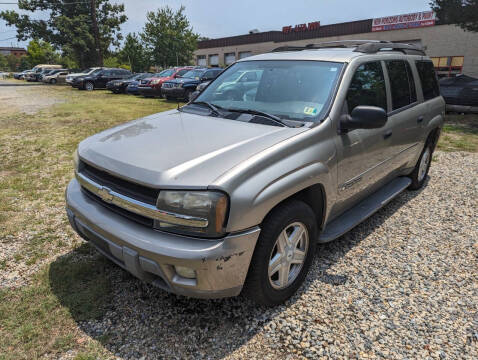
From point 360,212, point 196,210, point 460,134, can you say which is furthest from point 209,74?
point 196,210

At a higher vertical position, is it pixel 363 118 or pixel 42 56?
pixel 42 56

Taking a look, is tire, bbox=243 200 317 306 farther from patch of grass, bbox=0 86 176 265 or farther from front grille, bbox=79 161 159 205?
patch of grass, bbox=0 86 176 265

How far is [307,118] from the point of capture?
2740 mm

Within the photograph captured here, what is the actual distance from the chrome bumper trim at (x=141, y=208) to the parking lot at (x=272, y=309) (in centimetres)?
87

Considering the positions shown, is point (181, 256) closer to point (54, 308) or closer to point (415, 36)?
point (54, 308)

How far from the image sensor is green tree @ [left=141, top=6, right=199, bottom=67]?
40.9m

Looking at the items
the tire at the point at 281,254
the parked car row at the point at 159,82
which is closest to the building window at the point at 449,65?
the parked car row at the point at 159,82

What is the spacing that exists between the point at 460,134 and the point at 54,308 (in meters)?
10.1

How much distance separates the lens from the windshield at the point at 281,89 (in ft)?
9.38

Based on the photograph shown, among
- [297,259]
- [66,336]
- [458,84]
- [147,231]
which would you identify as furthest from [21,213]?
[458,84]

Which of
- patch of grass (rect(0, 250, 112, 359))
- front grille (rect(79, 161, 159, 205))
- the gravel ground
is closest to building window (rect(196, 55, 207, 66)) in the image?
the gravel ground

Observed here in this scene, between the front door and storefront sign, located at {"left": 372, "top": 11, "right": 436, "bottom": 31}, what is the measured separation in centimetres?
2946

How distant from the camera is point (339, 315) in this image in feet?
8.32

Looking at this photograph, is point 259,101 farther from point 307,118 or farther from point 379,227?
point 379,227
